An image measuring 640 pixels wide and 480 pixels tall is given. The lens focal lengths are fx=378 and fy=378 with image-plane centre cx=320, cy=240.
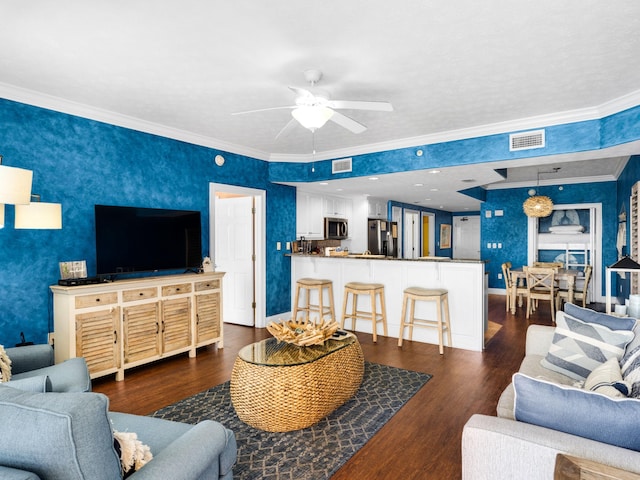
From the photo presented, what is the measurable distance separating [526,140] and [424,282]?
2.03 m

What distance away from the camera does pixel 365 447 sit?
245 cm

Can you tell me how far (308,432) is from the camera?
2.62m

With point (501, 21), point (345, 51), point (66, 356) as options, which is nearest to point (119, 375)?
point (66, 356)

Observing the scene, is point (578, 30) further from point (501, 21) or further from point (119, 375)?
point (119, 375)

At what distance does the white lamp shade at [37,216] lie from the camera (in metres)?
2.76

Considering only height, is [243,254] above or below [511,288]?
above

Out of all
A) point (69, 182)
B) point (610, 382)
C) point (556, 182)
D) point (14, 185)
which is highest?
A: point (556, 182)

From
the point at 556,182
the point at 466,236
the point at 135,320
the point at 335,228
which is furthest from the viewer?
the point at 466,236

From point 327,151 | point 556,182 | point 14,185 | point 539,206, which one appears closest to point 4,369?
point 14,185

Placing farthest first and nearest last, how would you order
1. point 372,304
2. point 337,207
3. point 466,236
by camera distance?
point 466,236
point 337,207
point 372,304

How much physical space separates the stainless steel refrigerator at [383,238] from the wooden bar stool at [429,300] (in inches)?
140

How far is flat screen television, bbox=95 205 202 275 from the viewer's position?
12.1 ft

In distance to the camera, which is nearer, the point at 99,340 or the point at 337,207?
the point at 99,340

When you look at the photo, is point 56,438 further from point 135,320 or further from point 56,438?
point 135,320
